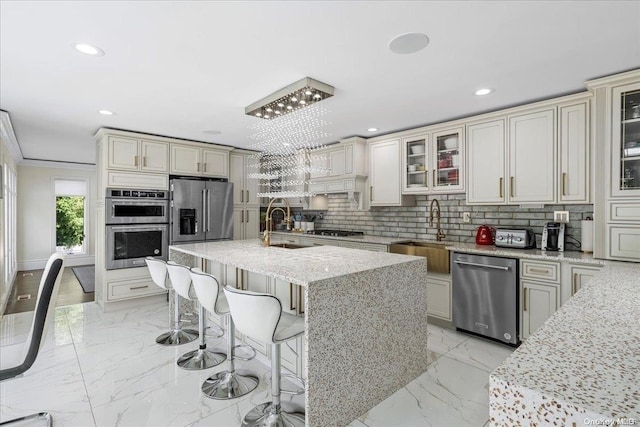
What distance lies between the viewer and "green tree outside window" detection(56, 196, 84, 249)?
7.60 meters

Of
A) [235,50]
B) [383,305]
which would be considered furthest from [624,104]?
[235,50]

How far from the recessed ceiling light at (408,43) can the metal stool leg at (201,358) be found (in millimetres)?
2472

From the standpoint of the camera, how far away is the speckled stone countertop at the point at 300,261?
6.38ft

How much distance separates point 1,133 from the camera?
12.7ft

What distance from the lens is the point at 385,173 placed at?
4.54 metres

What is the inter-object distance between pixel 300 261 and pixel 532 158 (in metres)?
2.57

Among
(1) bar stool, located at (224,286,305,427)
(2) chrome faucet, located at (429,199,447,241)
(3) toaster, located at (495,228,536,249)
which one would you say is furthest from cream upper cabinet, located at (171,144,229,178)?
(3) toaster, located at (495,228,536,249)

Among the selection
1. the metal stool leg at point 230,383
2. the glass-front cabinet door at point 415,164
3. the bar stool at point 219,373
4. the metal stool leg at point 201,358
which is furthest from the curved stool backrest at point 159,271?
the glass-front cabinet door at point 415,164

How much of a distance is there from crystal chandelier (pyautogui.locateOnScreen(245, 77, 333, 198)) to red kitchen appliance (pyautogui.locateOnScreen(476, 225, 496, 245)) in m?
1.99

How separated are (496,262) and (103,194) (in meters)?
4.76

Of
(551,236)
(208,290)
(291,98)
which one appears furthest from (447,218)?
(208,290)

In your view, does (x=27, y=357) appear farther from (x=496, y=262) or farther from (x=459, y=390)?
(x=496, y=262)

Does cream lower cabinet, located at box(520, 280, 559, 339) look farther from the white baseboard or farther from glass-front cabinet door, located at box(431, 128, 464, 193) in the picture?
the white baseboard

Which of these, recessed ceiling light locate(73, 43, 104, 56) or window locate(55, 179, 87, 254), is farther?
window locate(55, 179, 87, 254)
